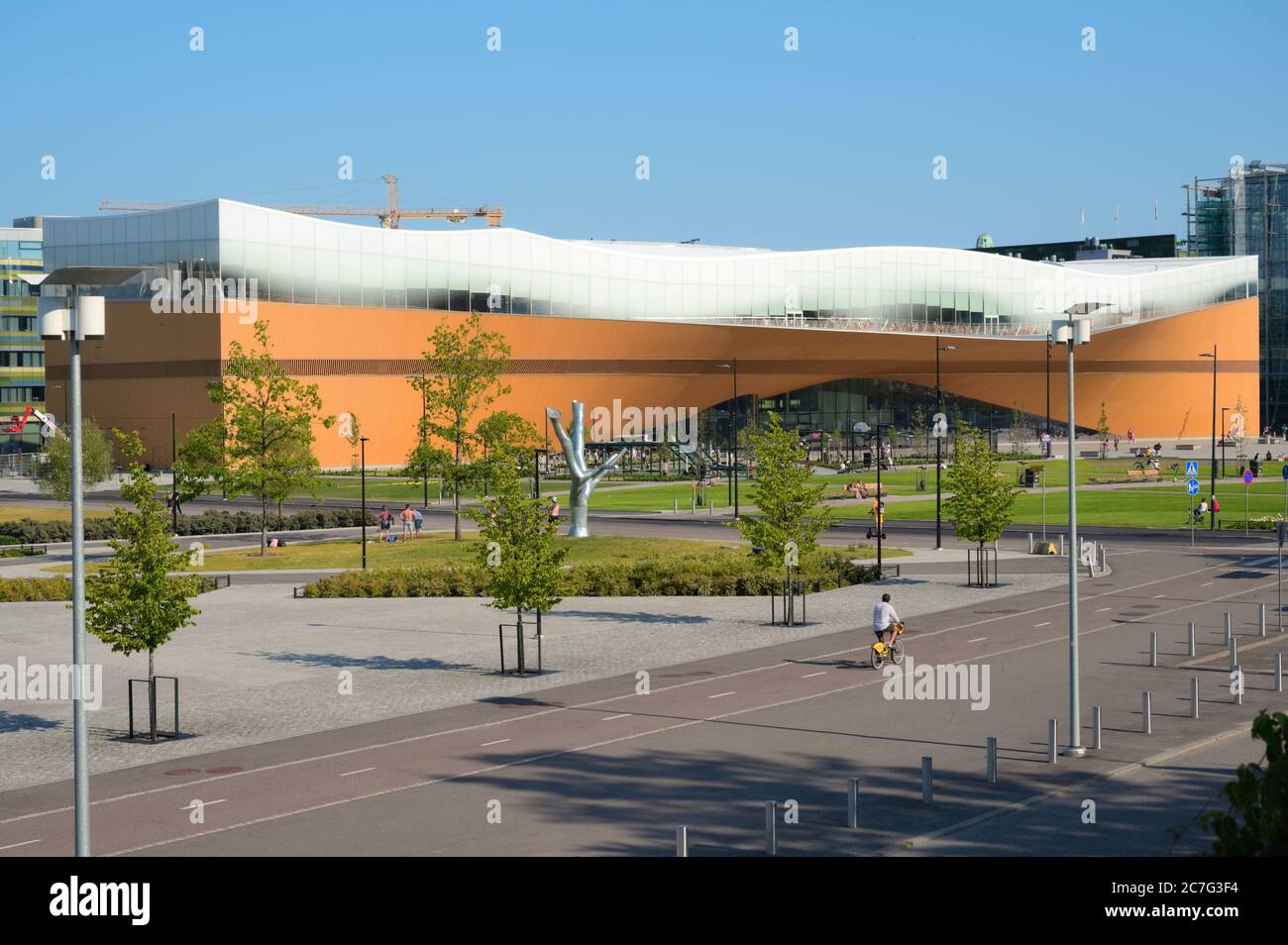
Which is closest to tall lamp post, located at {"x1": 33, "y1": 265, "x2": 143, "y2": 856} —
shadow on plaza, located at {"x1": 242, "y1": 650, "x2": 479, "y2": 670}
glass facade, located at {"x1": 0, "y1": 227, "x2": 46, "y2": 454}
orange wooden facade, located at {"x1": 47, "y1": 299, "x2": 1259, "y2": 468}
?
shadow on plaza, located at {"x1": 242, "y1": 650, "x2": 479, "y2": 670}

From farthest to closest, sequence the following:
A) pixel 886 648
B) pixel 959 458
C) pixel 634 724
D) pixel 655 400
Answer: pixel 655 400 → pixel 959 458 → pixel 886 648 → pixel 634 724

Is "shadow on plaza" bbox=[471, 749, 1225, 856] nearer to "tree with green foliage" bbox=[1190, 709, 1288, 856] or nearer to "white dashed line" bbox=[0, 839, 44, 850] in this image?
"white dashed line" bbox=[0, 839, 44, 850]

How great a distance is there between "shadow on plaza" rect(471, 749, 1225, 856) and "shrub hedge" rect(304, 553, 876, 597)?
19828 mm

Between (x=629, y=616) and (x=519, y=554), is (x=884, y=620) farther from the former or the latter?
(x=629, y=616)

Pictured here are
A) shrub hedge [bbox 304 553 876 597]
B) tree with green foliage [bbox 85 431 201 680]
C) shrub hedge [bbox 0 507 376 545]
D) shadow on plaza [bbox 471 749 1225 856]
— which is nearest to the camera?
shadow on plaza [bbox 471 749 1225 856]

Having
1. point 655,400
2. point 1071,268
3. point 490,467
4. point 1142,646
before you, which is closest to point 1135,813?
point 1142,646

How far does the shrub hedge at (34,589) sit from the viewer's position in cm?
3994

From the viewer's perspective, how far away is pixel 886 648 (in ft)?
91.0

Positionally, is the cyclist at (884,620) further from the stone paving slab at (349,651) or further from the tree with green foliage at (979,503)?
A: the tree with green foliage at (979,503)

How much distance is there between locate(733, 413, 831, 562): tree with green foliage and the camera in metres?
34.8

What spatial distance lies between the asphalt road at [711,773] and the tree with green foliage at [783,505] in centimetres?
575
